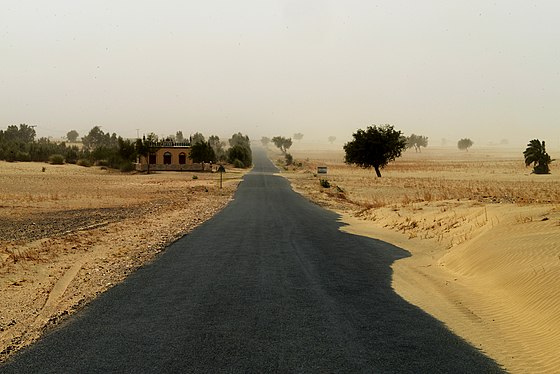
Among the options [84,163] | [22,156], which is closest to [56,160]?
[84,163]

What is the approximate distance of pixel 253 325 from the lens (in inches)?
306

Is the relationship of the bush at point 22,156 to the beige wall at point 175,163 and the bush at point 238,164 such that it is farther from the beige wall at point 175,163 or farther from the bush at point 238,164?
the bush at point 238,164

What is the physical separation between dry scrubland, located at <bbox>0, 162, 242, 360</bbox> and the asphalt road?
0.73 m

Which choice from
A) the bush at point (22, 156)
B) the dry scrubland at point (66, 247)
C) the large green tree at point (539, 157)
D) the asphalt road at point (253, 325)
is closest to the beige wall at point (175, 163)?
the bush at point (22, 156)

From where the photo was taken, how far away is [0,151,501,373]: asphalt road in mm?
6297

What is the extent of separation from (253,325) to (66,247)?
10.1m

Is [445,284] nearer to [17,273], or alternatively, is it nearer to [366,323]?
[366,323]

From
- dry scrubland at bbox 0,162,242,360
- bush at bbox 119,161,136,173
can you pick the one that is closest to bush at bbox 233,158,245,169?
bush at bbox 119,161,136,173

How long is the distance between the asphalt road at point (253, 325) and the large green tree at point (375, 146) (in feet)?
176

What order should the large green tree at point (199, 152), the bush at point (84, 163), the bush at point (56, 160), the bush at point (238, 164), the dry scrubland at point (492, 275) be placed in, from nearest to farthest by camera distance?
the dry scrubland at point (492, 275), the bush at point (56, 160), the bush at point (84, 163), the large green tree at point (199, 152), the bush at point (238, 164)

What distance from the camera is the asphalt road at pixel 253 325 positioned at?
630cm

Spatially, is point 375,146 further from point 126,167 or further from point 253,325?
point 253,325

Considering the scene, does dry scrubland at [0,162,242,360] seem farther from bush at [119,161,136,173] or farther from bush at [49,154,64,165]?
bush at [49,154,64,165]

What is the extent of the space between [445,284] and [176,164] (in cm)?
7665
